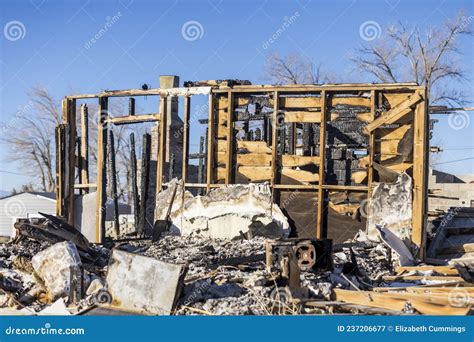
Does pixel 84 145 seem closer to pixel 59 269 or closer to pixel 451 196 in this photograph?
pixel 59 269

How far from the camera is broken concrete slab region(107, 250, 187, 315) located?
8.32 m

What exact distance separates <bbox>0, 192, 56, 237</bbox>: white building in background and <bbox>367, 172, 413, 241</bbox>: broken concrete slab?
882 inches

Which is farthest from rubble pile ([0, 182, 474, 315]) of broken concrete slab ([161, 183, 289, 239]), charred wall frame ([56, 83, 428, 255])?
charred wall frame ([56, 83, 428, 255])

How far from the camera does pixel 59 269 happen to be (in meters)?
9.51

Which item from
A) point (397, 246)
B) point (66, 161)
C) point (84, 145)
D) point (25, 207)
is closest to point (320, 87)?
point (397, 246)

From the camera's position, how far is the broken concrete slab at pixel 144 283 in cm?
832

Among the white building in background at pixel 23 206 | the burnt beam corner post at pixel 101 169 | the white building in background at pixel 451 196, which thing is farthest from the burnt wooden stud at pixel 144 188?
the white building in background at pixel 23 206

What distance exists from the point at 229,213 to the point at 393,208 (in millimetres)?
3112

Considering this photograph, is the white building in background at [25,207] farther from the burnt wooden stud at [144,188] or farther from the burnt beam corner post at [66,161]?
the burnt beam corner post at [66,161]

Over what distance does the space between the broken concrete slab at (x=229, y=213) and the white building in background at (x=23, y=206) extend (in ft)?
64.8

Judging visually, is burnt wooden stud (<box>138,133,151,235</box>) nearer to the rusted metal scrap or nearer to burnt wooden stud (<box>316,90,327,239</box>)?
burnt wooden stud (<box>316,90,327,239</box>)

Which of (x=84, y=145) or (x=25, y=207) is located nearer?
(x=84, y=145)

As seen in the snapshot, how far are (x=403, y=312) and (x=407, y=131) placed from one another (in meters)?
5.85

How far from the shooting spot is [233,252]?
12094mm
